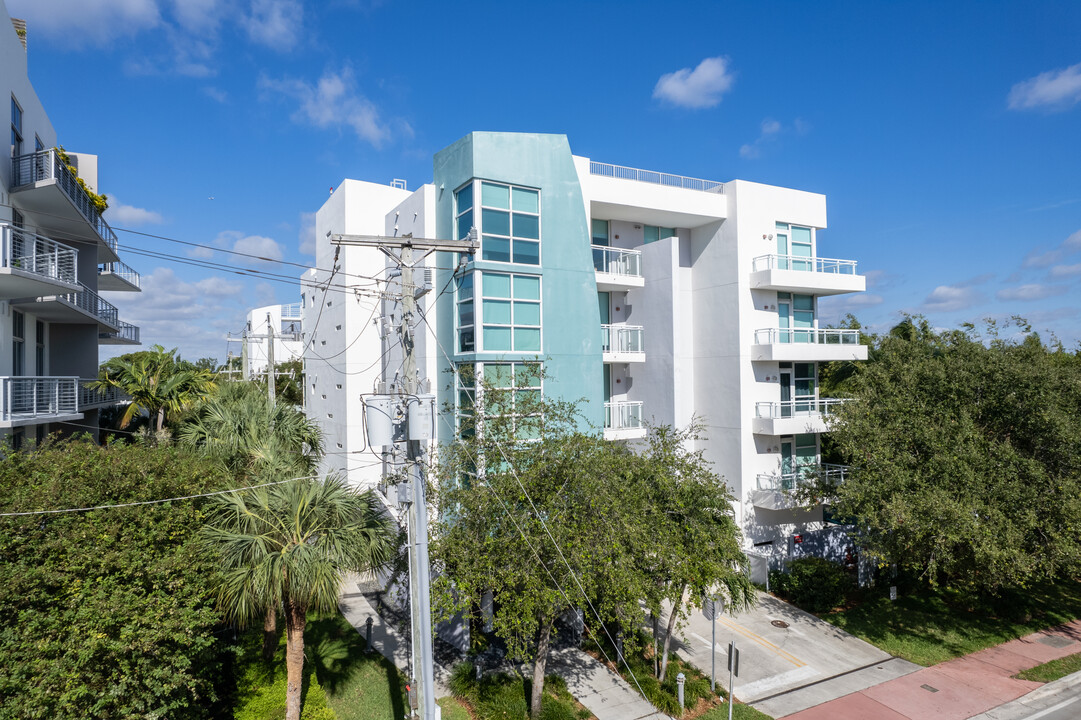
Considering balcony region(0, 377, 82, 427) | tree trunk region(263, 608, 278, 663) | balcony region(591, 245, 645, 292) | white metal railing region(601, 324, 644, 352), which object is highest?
balcony region(591, 245, 645, 292)

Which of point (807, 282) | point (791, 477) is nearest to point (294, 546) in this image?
point (791, 477)

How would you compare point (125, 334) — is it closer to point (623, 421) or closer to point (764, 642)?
point (623, 421)

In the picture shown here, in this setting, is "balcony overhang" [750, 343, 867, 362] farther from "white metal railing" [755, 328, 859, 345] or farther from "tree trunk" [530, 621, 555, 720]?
"tree trunk" [530, 621, 555, 720]

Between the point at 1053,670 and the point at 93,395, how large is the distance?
30.9 metres

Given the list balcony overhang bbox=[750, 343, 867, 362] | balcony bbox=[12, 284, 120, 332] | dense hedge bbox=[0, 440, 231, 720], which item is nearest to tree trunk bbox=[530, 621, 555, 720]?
dense hedge bbox=[0, 440, 231, 720]

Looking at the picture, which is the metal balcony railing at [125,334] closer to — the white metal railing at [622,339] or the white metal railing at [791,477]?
the white metal railing at [622,339]

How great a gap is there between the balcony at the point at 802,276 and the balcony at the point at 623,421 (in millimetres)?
6532

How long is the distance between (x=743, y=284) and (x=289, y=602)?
17840mm

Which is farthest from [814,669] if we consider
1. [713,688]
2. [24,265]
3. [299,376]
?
[299,376]

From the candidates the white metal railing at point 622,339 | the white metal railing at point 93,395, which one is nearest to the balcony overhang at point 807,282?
the white metal railing at point 622,339

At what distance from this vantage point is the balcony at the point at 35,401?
1299 cm

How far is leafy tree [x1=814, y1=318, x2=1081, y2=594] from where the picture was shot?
1455cm

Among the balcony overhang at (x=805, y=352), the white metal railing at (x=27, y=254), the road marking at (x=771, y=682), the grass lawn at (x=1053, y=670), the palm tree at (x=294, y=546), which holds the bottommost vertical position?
the grass lawn at (x=1053, y=670)

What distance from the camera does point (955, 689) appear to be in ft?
45.6
